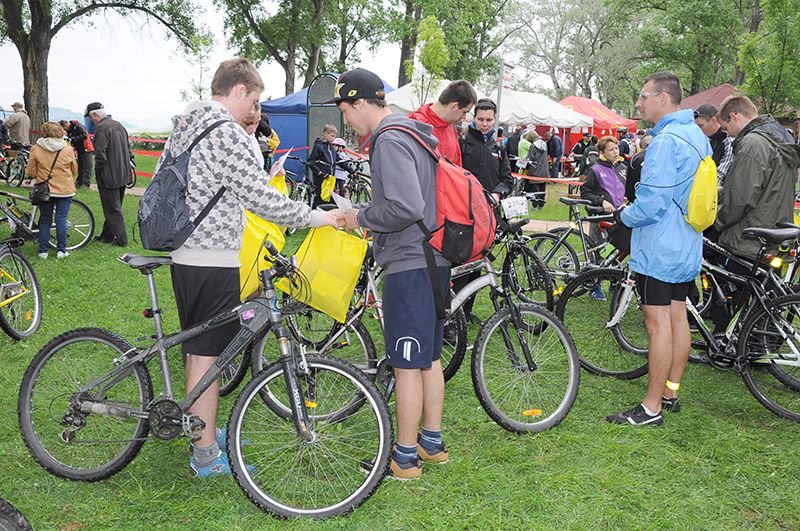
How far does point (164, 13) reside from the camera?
2311cm

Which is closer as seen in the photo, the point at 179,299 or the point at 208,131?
the point at 208,131

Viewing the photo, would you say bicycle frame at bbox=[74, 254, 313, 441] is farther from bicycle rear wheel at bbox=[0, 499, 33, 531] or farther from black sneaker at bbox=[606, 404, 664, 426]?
black sneaker at bbox=[606, 404, 664, 426]

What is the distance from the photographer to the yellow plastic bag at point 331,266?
3.88 meters

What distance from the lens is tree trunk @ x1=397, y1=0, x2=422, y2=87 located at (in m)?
32.1

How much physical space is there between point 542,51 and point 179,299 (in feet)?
193

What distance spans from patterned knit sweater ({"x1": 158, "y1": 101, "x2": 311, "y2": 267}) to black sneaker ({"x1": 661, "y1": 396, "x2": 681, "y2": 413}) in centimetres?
280

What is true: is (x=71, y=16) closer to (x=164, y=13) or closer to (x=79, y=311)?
A: (x=164, y=13)

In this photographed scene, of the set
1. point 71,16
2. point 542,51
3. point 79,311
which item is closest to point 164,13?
point 71,16

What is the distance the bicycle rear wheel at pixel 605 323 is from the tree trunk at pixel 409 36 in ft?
92.2

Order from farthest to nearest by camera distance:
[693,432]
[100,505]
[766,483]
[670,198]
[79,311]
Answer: [79,311], [693,432], [670,198], [766,483], [100,505]

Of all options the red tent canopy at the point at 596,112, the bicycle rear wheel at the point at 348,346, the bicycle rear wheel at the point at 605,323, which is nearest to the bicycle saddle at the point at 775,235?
the bicycle rear wheel at the point at 605,323

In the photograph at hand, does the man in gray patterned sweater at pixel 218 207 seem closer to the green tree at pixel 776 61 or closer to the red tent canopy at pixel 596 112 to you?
the green tree at pixel 776 61

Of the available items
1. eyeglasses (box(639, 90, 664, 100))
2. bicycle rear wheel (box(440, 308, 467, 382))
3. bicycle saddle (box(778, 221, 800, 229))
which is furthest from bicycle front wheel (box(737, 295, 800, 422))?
bicycle rear wheel (box(440, 308, 467, 382))

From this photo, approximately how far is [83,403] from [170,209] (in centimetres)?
112
